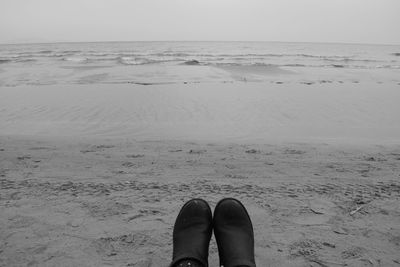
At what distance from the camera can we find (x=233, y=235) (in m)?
2.12

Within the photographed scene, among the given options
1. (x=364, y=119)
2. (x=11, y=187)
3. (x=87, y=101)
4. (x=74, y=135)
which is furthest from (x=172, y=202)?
(x=87, y=101)

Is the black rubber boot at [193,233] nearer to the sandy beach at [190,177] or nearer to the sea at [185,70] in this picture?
the sandy beach at [190,177]

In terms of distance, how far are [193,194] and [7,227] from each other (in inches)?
56.6

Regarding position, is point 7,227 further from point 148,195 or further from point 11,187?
point 148,195

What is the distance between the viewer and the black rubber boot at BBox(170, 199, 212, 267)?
1919mm

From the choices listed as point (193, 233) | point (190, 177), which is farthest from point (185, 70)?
point (193, 233)

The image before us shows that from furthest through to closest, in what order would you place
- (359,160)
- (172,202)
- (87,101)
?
(87,101) → (359,160) → (172,202)

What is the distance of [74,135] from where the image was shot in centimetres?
516

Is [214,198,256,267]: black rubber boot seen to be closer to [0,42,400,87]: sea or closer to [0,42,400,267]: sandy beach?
[0,42,400,267]: sandy beach

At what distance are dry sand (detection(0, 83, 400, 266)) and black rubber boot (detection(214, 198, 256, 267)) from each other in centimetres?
17

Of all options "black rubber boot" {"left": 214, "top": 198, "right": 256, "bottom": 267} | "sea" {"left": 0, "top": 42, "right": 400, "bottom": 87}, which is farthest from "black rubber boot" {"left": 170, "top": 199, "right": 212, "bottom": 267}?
"sea" {"left": 0, "top": 42, "right": 400, "bottom": 87}

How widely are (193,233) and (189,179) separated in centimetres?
117

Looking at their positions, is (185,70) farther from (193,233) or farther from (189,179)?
(193,233)

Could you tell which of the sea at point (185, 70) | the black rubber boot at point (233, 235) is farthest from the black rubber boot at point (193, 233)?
the sea at point (185, 70)
